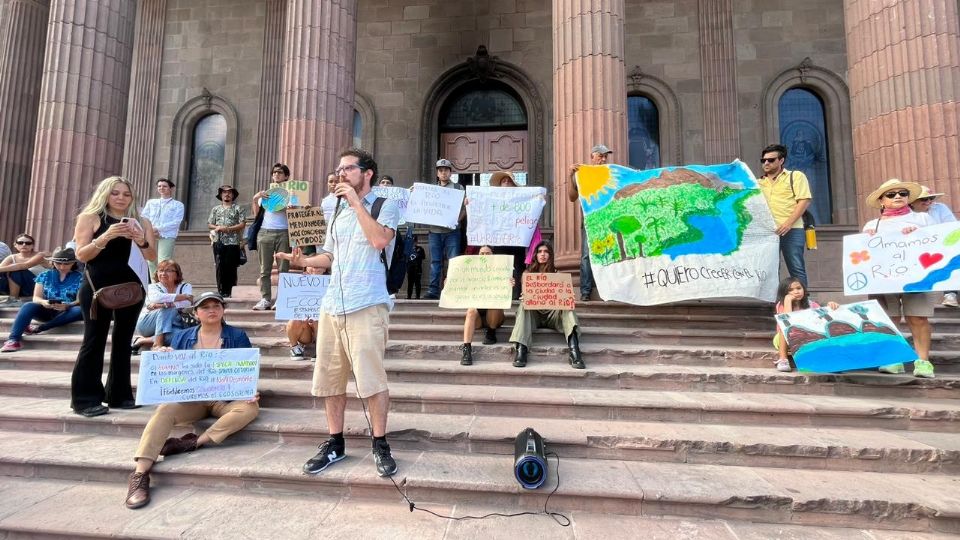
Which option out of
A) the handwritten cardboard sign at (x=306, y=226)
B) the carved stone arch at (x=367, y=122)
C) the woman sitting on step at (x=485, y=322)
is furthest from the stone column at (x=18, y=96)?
the woman sitting on step at (x=485, y=322)

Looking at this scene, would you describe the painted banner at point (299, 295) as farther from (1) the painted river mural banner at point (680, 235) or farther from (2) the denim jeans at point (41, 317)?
(1) the painted river mural banner at point (680, 235)

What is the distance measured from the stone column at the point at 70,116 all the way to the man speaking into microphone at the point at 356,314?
879 centimetres

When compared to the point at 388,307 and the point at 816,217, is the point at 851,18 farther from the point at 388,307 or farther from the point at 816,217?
the point at 388,307

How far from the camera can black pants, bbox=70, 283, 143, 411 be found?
4.27 metres

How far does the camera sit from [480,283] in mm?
5547

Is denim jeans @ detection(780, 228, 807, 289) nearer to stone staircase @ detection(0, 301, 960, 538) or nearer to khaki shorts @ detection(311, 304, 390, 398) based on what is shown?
stone staircase @ detection(0, 301, 960, 538)

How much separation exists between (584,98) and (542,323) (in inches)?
156

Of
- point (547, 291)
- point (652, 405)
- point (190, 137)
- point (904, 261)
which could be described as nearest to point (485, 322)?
point (547, 291)

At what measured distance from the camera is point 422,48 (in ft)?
43.6

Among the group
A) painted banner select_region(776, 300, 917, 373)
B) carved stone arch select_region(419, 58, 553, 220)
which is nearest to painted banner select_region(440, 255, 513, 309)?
painted banner select_region(776, 300, 917, 373)

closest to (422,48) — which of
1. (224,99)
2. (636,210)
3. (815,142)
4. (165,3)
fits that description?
(224,99)

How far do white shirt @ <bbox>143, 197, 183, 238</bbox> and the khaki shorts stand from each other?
247 inches

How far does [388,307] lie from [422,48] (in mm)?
11850

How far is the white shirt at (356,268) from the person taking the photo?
10.8 feet
